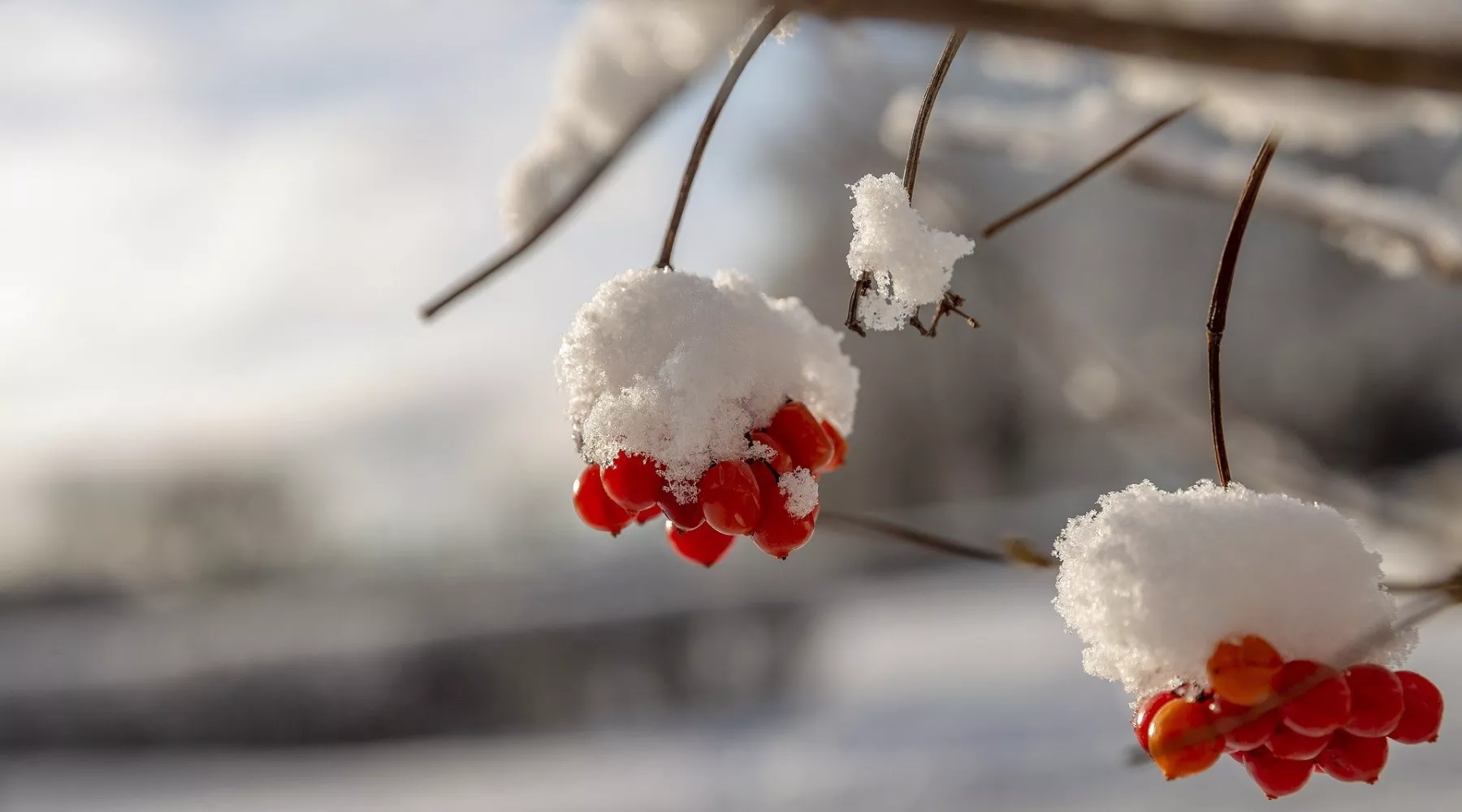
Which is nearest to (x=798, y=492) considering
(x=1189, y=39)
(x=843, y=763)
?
(x=1189, y=39)

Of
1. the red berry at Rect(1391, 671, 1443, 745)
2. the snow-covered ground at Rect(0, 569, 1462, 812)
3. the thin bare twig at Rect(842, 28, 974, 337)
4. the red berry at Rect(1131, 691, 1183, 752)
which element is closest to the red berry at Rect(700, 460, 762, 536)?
the thin bare twig at Rect(842, 28, 974, 337)

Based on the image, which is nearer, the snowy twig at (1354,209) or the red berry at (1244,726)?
the red berry at (1244,726)

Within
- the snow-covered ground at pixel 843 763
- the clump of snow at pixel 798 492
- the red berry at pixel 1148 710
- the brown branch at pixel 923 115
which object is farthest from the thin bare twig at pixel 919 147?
the snow-covered ground at pixel 843 763

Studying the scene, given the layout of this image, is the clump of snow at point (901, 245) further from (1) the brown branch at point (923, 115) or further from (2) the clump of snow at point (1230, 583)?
(2) the clump of snow at point (1230, 583)

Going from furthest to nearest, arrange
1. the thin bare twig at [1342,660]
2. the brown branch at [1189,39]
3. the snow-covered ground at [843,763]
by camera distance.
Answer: the snow-covered ground at [843,763], the thin bare twig at [1342,660], the brown branch at [1189,39]

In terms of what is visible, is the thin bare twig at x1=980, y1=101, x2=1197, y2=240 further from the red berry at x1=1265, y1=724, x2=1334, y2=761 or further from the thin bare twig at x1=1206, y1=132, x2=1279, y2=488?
the red berry at x1=1265, y1=724, x2=1334, y2=761

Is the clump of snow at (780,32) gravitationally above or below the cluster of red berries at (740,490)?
above
